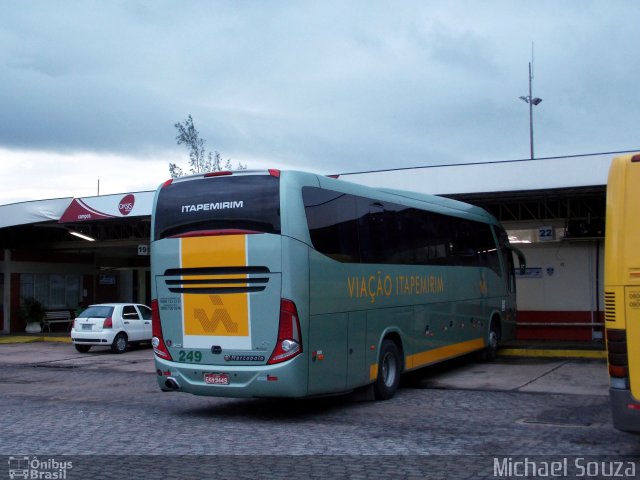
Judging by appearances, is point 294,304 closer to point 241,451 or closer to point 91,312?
point 241,451

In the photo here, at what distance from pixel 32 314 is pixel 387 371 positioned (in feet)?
81.4

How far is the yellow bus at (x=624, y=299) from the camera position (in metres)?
7.07

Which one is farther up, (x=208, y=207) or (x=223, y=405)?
(x=208, y=207)

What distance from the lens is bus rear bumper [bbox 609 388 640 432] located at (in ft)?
23.1

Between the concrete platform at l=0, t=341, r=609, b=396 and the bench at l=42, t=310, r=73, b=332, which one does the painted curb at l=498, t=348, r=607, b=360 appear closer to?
the concrete platform at l=0, t=341, r=609, b=396

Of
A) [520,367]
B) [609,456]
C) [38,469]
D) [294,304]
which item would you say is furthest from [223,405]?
[520,367]

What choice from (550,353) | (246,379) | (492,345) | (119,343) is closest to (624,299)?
(246,379)

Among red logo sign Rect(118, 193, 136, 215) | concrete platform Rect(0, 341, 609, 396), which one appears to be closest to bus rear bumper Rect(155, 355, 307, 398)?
concrete platform Rect(0, 341, 609, 396)

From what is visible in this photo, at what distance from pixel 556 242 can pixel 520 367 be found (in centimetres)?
645

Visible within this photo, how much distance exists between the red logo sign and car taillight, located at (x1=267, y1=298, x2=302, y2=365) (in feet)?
47.4

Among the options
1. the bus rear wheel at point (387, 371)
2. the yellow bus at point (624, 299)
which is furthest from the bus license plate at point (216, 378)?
the yellow bus at point (624, 299)

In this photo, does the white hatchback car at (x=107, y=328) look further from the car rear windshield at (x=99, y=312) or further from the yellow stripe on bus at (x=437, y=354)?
the yellow stripe on bus at (x=437, y=354)

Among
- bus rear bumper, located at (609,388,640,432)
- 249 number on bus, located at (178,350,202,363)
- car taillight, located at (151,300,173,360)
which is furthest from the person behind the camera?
car taillight, located at (151,300,173,360)

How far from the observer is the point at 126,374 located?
1722 centimetres
